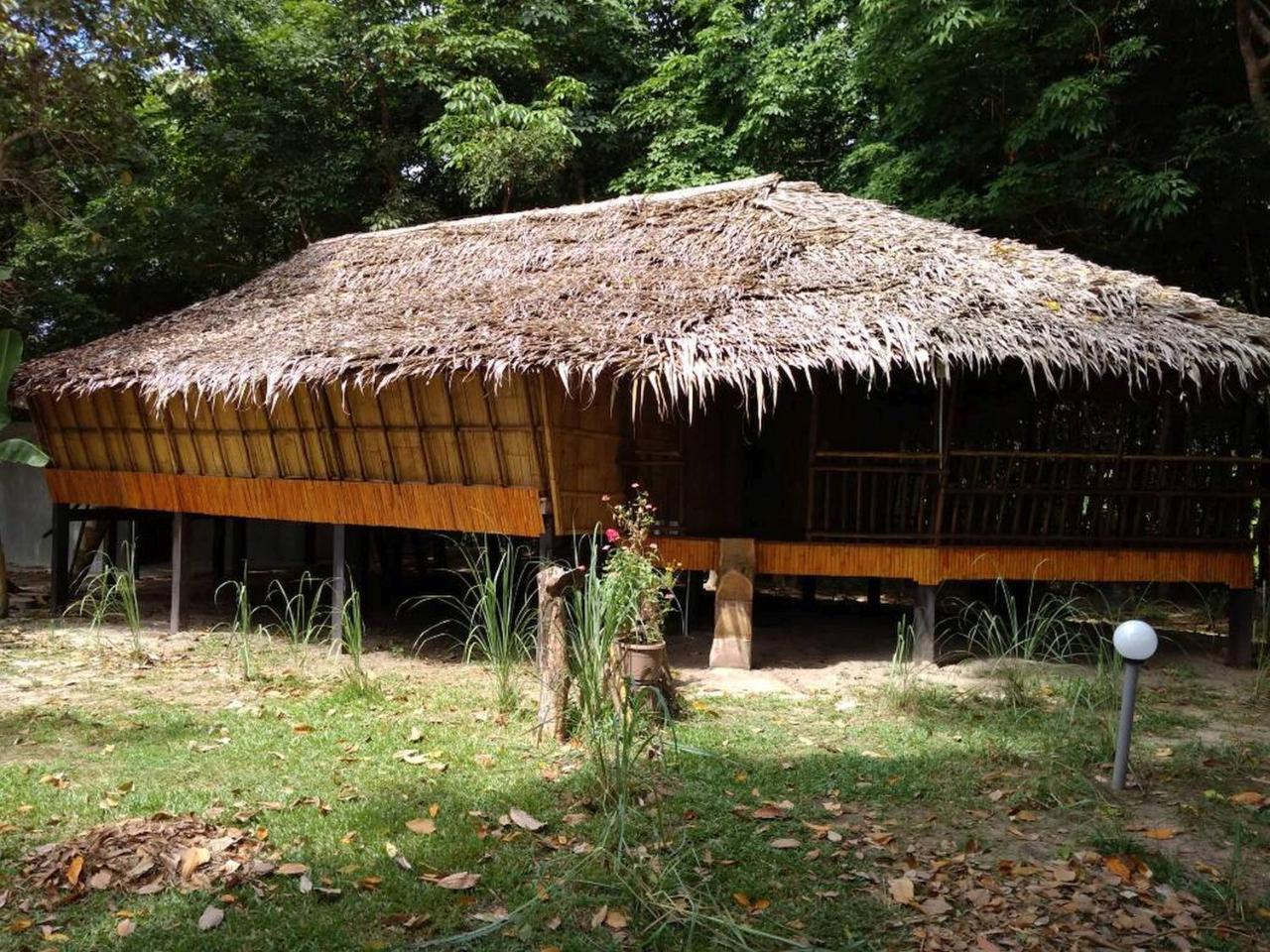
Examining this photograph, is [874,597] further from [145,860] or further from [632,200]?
[145,860]

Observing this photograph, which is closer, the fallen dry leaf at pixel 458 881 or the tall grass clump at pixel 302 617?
the fallen dry leaf at pixel 458 881

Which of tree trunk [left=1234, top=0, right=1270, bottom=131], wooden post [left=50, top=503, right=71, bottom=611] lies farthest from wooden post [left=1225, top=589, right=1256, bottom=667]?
wooden post [left=50, top=503, right=71, bottom=611]

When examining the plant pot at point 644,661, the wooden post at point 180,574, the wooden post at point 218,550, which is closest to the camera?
the plant pot at point 644,661

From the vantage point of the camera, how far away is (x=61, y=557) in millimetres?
9859

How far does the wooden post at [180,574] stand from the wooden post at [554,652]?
506 centimetres

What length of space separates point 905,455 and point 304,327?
15.9ft

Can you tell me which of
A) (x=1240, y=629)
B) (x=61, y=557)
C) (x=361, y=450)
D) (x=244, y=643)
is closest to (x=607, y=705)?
(x=244, y=643)

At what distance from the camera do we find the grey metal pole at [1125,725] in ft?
13.4

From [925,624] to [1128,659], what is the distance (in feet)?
10.7

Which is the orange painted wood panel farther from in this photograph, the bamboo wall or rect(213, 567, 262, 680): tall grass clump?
rect(213, 567, 262, 680): tall grass clump

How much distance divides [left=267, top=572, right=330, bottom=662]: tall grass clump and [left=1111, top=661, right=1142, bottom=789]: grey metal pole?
14.8 ft

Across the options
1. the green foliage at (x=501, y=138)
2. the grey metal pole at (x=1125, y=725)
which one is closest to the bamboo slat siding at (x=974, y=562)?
the grey metal pole at (x=1125, y=725)

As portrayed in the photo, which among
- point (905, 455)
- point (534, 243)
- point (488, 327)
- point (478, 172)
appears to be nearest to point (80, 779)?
point (488, 327)

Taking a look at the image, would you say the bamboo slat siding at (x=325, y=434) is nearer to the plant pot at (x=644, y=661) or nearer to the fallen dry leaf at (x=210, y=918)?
the plant pot at (x=644, y=661)
